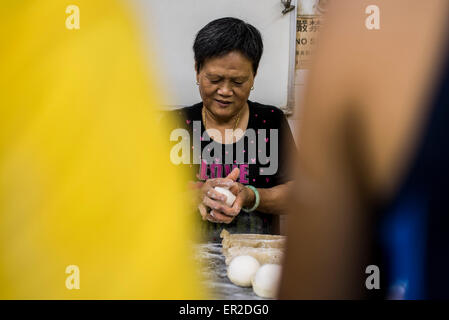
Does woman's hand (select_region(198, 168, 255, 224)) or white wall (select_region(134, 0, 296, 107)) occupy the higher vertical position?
white wall (select_region(134, 0, 296, 107))

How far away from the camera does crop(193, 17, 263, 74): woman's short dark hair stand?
120cm

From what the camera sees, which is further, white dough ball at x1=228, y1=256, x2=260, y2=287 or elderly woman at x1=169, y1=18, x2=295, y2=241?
elderly woman at x1=169, y1=18, x2=295, y2=241

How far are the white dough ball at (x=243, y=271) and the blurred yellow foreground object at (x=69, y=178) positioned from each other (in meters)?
0.16

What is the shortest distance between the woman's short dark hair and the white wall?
0.02 m

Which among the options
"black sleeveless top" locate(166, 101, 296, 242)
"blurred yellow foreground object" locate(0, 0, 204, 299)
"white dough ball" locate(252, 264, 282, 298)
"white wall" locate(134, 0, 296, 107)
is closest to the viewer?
"white dough ball" locate(252, 264, 282, 298)

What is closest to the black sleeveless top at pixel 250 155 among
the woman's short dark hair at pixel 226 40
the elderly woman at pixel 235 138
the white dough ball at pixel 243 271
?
the elderly woman at pixel 235 138

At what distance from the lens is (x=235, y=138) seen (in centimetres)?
133

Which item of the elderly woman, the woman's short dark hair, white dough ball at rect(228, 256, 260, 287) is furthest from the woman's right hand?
the woman's short dark hair

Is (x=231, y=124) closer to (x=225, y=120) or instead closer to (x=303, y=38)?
(x=225, y=120)

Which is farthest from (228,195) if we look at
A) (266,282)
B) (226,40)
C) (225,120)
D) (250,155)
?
(226,40)

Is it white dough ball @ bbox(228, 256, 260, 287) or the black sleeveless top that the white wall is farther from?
white dough ball @ bbox(228, 256, 260, 287)

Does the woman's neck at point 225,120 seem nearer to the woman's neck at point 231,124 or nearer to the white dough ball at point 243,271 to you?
the woman's neck at point 231,124

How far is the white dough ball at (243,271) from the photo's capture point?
0.92 m
